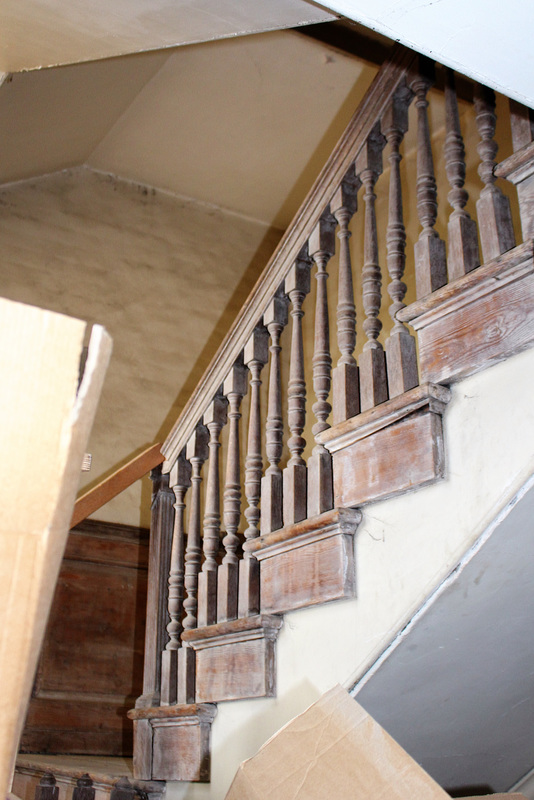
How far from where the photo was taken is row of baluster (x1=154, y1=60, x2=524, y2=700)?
197 cm

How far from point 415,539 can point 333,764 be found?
0.98 metres

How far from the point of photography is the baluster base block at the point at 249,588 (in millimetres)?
2393

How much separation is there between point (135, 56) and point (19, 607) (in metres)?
4.49

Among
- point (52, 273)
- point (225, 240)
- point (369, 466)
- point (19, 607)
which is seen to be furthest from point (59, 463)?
point (225, 240)

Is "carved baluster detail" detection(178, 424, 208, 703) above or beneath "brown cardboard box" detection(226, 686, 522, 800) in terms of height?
above

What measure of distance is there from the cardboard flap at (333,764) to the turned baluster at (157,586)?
1978mm

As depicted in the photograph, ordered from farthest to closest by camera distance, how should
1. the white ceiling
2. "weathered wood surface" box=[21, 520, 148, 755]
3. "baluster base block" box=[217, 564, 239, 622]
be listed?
"weathered wood surface" box=[21, 520, 148, 755]
"baluster base block" box=[217, 564, 239, 622]
the white ceiling

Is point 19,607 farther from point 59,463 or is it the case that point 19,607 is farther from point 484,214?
point 484,214

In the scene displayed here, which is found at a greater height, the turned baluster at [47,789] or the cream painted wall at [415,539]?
the cream painted wall at [415,539]

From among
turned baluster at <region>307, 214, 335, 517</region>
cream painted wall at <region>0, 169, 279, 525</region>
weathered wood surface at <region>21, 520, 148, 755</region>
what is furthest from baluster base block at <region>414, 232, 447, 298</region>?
cream painted wall at <region>0, 169, 279, 525</region>

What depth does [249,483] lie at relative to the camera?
8.25ft

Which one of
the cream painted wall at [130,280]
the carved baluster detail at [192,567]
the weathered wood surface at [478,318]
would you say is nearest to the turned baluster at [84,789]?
the carved baluster detail at [192,567]

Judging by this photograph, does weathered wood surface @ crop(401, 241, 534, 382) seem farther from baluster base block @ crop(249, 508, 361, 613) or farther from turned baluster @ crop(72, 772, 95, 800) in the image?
turned baluster @ crop(72, 772, 95, 800)

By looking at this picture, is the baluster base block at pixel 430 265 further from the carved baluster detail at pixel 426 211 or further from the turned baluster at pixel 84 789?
the turned baluster at pixel 84 789
